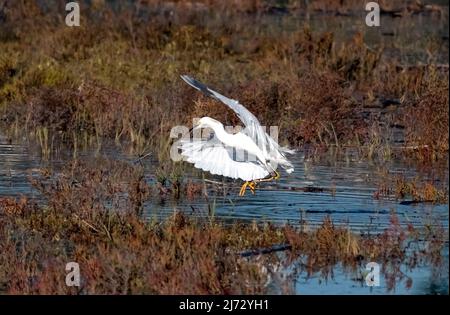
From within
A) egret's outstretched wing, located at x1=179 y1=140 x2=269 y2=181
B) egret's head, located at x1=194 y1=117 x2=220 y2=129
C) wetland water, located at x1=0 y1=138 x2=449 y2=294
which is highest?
egret's head, located at x1=194 y1=117 x2=220 y2=129

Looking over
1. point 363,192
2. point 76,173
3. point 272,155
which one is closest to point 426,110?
point 363,192

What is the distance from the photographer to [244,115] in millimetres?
9766

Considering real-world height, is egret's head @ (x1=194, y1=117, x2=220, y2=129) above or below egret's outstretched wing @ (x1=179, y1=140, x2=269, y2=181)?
above

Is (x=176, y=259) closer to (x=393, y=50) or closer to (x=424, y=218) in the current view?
(x=424, y=218)

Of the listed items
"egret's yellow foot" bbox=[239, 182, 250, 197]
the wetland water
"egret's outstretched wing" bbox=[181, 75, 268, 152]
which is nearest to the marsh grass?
the wetland water

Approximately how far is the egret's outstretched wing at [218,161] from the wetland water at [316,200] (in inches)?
13.3

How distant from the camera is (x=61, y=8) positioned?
2391 cm

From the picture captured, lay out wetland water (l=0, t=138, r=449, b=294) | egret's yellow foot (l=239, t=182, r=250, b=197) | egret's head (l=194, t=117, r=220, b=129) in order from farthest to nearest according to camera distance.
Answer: egret's yellow foot (l=239, t=182, r=250, b=197)
egret's head (l=194, t=117, r=220, b=129)
wetland water (l=0, t=138, r=449, b=294)

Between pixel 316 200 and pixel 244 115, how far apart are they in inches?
70.7

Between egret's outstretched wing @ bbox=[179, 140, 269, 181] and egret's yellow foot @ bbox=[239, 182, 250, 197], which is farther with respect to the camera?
egret's yellow foot @ bbox=[239, 182, 250, 197]

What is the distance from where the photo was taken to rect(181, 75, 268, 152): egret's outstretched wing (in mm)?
9523

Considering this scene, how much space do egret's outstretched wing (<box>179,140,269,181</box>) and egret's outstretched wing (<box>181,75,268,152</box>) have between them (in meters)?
0.23

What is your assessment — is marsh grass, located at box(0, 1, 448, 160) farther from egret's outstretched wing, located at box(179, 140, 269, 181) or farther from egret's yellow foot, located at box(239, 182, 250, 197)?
egret's outstretched wing, located at box(179, 140, 269, 181)

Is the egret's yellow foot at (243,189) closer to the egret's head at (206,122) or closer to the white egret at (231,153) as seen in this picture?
the white egret at (231,153)
